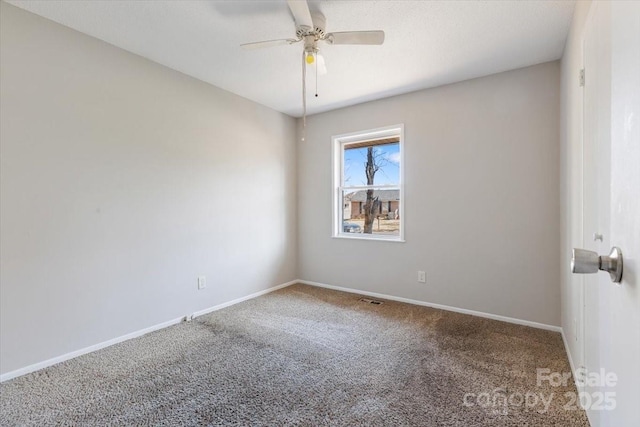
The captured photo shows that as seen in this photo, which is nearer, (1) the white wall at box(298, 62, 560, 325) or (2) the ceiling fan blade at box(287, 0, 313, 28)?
(2) the ceiling fan blade at box(287, 0, 313, 28)

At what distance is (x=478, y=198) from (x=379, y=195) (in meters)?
1.22

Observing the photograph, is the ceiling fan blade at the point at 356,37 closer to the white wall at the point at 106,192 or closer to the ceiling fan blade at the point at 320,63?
the ceiling fan blade at the point at 320,63

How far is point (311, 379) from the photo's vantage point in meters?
2.03

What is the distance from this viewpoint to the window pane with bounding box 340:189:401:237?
3852mm

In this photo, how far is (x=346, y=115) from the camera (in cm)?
406

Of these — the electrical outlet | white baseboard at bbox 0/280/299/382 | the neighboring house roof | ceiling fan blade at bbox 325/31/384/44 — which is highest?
ceiling fan blade at bbox 325/31/384/44

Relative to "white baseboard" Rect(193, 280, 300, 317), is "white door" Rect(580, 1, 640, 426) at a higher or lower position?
higher

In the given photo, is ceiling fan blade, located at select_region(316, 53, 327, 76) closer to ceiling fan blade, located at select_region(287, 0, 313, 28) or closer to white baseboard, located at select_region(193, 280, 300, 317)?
ceiling fan blade, located at select_region(287, 0, 313, 28)

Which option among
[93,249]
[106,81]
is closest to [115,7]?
[106,81]

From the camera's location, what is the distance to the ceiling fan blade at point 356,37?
79.3 inches

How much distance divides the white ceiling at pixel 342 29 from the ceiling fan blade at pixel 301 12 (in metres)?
0.20

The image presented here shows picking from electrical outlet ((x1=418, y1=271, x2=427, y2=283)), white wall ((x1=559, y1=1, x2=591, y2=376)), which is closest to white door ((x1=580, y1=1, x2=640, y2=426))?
white wall ((x1=559, y1=1, x2=591, y2=376))

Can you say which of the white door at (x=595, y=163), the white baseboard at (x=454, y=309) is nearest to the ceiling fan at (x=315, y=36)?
the white door at (x=595, y=163)

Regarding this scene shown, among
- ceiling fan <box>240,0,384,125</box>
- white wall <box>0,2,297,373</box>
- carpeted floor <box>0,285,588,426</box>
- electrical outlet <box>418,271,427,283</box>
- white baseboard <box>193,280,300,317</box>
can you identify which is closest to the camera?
carpeted floor <box>0,285,588,426</box>
